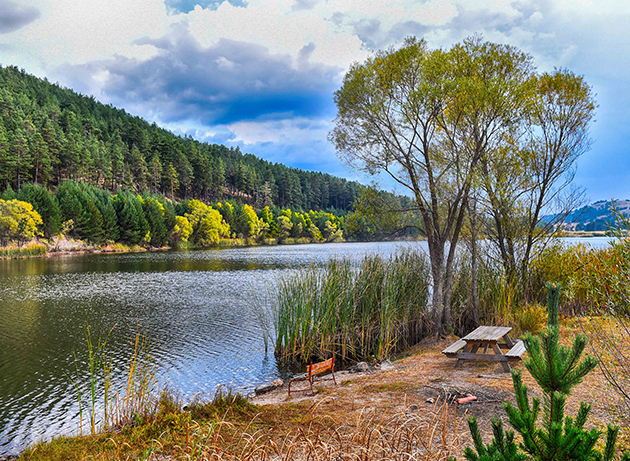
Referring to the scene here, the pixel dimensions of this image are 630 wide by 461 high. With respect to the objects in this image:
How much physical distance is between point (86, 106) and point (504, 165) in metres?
124

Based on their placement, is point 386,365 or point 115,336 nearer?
point 386,365

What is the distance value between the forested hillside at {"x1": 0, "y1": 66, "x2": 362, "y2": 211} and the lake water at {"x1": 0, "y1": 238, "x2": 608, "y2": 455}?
35.8m

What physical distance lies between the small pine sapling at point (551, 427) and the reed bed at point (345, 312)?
6.64m

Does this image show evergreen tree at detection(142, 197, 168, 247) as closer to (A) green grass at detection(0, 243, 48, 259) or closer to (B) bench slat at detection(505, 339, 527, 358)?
(A) green grass at detection(0, 243, 48, 259)

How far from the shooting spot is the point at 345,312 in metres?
8.87

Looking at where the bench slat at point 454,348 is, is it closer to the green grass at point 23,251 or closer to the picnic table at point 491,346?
the picnic table at point 491,346

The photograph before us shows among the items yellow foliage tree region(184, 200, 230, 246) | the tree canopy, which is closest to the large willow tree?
the tree canopy

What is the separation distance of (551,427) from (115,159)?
3512 inches

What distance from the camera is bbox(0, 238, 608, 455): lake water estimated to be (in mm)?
7199

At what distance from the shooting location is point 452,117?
10.0m

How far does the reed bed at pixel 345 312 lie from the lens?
8883mm

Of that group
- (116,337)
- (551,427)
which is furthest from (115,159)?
(551,427)

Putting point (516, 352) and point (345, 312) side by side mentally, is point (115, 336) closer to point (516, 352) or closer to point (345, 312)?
point (345, 312)

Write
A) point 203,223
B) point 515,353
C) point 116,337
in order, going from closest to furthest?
point 515,353
point 116,337
point 203,223
